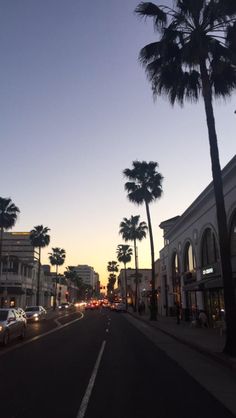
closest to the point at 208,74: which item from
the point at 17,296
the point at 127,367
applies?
the point at 127,367

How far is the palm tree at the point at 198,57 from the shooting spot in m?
16.8

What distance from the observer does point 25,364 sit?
13.6m

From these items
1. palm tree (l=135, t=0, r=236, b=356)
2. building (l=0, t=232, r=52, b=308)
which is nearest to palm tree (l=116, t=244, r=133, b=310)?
building (l=0, t=232, r=52, b=308)

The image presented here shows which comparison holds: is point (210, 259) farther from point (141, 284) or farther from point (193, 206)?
point (141, 284)

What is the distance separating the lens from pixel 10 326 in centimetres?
1959

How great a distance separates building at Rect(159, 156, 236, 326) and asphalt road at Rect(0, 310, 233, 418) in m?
12.0

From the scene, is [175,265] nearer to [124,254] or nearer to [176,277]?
[176,277]

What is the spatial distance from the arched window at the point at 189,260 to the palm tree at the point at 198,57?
2221cm

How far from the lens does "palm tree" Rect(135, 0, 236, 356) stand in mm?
16766

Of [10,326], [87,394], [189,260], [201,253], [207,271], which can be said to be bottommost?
[87,394]

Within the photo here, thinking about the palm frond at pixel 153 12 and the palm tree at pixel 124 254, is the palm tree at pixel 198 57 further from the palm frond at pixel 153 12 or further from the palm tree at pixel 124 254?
the palm tree at pixel 124 254

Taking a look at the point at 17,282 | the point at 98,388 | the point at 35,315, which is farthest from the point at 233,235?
the point at 17,282

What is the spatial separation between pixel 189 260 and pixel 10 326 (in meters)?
24.6

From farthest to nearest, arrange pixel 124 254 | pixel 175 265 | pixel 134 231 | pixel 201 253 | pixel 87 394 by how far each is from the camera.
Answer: pixel 124 254, pixel 134 231, pixel 175 265, pixel 201 253, pixel 87 394
